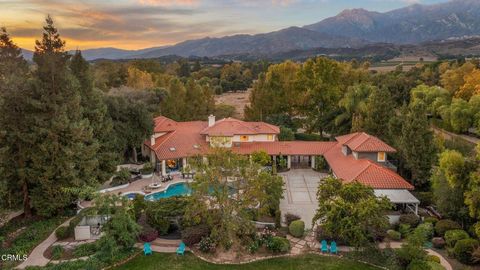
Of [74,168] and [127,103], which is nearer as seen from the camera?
[74,168]

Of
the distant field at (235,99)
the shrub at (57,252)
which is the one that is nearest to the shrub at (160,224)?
the shrub at (57,252)

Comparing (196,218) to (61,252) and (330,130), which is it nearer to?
(61,252)

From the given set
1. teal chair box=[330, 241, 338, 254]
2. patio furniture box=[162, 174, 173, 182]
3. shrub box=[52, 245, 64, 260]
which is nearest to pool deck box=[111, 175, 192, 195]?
patio furniture box=[162, 174, 173, 182]

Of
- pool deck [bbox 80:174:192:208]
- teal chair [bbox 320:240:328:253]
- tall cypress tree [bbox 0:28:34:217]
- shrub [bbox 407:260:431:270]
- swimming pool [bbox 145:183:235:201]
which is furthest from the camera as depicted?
pool deck [bbox 80:174:192:208]

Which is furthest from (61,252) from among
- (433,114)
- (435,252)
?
(433,114)

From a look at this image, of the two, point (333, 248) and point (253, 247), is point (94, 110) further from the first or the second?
point (333, 248)

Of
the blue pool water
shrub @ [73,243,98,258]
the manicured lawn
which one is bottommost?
the manicured lawn

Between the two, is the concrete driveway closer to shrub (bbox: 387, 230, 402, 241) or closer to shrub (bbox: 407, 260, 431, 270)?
shrub (bbox: 387, 230, 402, 241)
